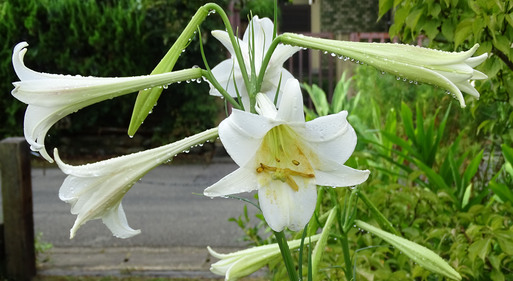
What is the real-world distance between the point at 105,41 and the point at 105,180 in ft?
22.8

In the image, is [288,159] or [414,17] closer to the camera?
[288,159]

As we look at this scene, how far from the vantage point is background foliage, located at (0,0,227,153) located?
24.6 feet

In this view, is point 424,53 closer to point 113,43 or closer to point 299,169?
point 299,169

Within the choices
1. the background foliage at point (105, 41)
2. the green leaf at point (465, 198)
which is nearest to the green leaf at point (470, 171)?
the green leaf at point (465, 198)

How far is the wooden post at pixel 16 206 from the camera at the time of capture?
11.1ft

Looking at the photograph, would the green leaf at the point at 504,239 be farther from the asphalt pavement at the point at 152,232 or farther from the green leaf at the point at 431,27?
the asphalt pavement at the point at 152,232

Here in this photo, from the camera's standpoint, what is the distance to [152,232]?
475 cm

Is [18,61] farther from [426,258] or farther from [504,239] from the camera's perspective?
[504,239]

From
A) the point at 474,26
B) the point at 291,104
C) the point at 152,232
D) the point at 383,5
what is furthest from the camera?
the point at 152,232

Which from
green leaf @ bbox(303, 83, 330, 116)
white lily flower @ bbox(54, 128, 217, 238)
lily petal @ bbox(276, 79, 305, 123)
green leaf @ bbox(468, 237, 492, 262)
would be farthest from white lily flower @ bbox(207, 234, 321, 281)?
green leaf @ bbox(303, 83, 330, 116)

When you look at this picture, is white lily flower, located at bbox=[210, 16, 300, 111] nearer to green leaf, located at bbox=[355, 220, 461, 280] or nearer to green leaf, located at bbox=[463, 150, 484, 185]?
green leaf, located at bbox=[355, 220, 461, 280]

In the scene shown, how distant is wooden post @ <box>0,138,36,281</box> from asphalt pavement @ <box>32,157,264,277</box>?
0.87ft

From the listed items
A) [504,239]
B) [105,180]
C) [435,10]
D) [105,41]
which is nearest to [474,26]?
[435,10]

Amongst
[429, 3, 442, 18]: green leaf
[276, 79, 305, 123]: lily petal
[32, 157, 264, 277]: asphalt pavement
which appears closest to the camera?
[276, 79, 305, 123]: lily petal
